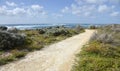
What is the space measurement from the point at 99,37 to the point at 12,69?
985 centimetres

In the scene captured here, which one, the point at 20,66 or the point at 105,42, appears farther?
the point at 105,42

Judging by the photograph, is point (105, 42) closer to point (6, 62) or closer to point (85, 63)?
point (85, 63)

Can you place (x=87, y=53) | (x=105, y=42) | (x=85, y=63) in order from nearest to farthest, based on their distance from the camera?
(x=85, y=63) → (x=87, y=53) → (x=105, y=42)

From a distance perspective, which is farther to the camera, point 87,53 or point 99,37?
point 99,37

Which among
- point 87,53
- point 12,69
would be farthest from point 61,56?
point 12,69

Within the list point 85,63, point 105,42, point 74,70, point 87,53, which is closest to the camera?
point 74,70

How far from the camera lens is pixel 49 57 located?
11.8m

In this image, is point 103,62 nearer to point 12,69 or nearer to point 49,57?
point 49,57

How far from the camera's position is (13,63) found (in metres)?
10.5

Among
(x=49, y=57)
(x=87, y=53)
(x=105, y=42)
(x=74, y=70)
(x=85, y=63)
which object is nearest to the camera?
(x=74, y=70)

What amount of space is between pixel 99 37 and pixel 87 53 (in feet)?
16.4

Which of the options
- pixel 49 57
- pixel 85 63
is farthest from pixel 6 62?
pixel 85 63

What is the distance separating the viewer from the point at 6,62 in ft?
35.0

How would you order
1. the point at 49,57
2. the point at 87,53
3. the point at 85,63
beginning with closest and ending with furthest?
the point at 85,63
the point at 49,57
the point at 87,53
